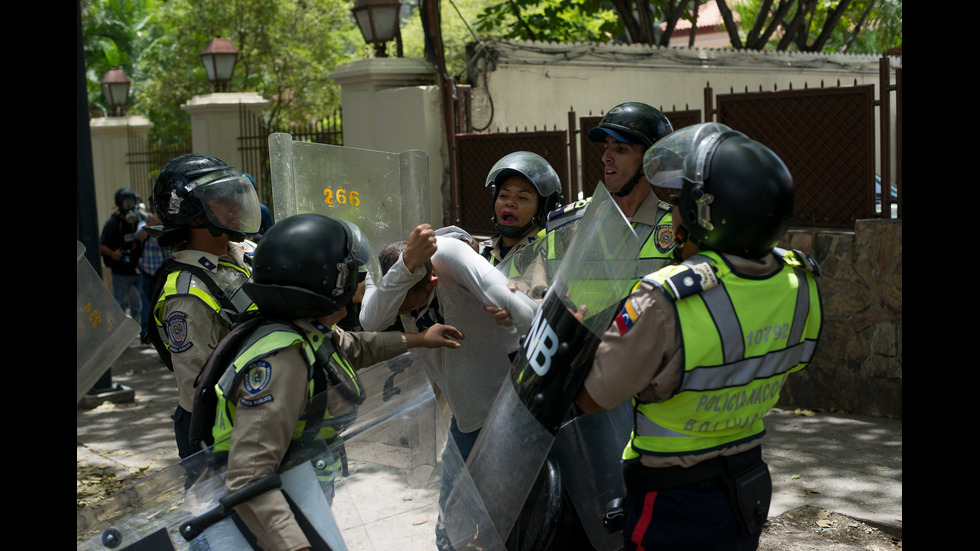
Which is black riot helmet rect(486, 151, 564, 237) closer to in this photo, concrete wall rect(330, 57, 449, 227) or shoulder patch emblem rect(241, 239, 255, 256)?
shoulder patch emblem rect(241, 239, 255, 256)

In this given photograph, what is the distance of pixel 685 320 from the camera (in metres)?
2.12

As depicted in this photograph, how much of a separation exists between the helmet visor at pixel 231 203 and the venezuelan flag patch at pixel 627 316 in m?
1.66

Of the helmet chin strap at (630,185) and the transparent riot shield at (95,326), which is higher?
the helmet chin strap at (630,185)

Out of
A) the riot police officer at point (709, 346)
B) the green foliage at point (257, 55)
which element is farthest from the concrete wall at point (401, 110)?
the green foliage at point (257, 55)

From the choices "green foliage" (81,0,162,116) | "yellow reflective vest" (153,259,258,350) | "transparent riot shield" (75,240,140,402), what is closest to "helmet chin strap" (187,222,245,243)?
"yellow reflective vest" (153,259,258,350)

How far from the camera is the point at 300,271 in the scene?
2359 mm

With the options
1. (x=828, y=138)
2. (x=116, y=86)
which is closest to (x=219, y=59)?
(x=116, y=86)

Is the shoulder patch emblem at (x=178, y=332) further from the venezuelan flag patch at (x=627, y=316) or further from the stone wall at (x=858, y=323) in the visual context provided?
the stone wall at (x=858, y=323)

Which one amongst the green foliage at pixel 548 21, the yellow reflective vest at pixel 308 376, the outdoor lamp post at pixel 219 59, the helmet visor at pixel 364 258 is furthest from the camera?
the outdoor lamp post at pixel 219 59

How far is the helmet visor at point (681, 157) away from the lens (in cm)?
225

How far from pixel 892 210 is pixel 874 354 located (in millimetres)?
1094

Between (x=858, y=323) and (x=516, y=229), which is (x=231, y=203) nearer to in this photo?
(x=516, y=229)

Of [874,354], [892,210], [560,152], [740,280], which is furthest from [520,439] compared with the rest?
[560,152]

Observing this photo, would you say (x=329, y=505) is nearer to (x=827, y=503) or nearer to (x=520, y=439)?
(x=520, y=439)
